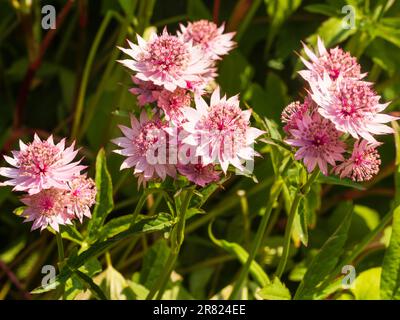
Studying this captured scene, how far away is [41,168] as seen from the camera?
3.21 ft

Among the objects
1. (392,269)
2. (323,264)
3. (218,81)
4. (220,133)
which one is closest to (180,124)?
(220,133)

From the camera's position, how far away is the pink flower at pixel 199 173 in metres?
0.95

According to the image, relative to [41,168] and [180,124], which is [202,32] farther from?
[41,168]

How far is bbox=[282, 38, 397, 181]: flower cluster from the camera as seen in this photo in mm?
963

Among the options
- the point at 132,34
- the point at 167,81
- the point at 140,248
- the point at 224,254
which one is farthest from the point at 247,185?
the point at 167,81

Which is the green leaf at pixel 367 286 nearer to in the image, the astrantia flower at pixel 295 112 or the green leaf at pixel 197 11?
the astrantia flower at pixel 295 112

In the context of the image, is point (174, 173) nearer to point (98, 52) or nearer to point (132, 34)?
point (132, 34)

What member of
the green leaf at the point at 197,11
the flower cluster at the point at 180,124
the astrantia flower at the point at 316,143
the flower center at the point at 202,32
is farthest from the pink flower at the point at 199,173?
the green leaf at the point at 197,11

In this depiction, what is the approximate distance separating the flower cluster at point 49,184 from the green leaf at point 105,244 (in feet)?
0.17

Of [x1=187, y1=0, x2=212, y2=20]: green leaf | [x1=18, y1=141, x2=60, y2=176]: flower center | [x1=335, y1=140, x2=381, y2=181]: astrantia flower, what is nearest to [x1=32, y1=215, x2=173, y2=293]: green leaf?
[x1=18, y1=141, x2=60, y2=176]: flower center

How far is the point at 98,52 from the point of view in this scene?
6.63ft

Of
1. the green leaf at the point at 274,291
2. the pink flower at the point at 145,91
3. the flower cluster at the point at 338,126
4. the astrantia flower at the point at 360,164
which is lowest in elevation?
the green leaf at the point at 274,291

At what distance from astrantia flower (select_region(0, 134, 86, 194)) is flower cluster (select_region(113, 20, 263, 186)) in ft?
0.27

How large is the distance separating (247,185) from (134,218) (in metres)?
0.67
